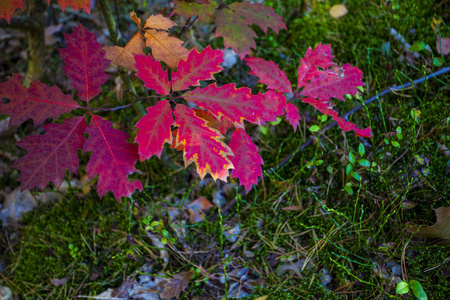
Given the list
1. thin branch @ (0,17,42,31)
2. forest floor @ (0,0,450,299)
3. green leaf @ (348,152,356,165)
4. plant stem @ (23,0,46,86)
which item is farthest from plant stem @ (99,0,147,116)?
green leaf @ (348,152,356,165)

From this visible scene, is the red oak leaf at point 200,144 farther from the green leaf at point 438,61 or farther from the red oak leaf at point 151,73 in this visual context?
the green leaf at point 438,61

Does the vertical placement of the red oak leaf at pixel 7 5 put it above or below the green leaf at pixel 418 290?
above

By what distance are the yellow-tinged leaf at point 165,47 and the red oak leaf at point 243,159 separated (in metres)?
0.43

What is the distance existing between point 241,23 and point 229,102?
19.2 inches

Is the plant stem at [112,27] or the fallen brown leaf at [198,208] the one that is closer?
the plant stem at [112,27]

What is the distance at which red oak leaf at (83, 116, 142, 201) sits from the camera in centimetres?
128

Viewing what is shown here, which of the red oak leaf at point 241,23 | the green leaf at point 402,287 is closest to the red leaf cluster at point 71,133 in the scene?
the red oak leaf at point 241,23

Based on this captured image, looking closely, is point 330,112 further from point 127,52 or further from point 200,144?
point 127,52

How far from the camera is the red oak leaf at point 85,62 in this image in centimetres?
131

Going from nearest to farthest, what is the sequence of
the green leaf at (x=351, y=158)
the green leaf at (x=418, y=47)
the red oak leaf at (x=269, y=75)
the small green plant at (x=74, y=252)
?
the red oak leaf at (x=269, y=75)
the green leaf at (x=351, y=158)
the small green plant at (x=74, y=252)
the green leaf at (x=418, y=47)

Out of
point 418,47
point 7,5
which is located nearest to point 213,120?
point 7,5

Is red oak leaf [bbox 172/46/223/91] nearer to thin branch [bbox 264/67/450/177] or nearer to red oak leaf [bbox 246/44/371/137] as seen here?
red oak leaf [bbox 246/44/371/137]

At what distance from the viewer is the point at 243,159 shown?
142 cm

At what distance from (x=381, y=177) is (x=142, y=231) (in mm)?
1377
